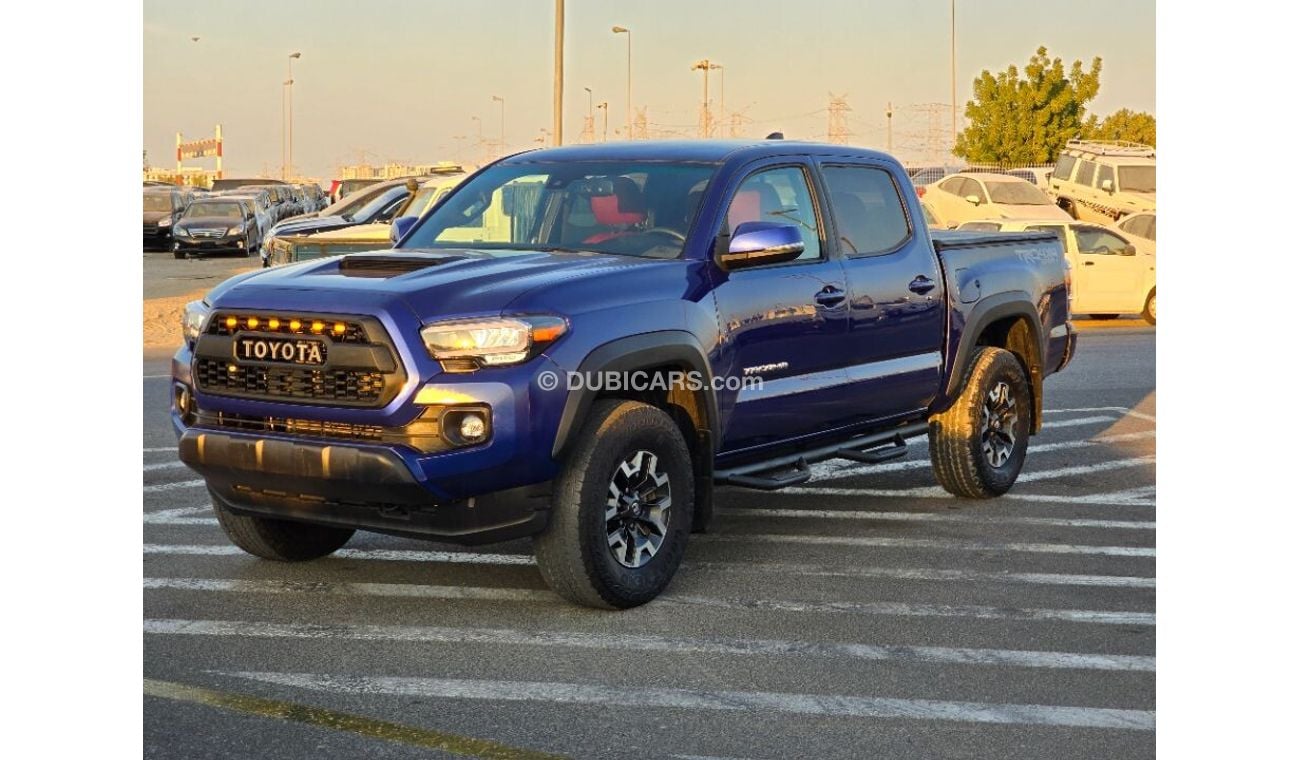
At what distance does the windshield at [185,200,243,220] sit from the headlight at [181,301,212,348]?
35.1 m

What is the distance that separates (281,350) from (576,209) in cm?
182

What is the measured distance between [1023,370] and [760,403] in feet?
9.29

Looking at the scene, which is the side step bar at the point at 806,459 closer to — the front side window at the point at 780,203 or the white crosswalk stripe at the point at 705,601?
the white crosswalk stripe at the point at 705,601

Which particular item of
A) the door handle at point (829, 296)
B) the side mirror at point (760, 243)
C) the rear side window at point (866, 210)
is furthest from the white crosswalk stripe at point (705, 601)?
the rear side window at point (866, 210)

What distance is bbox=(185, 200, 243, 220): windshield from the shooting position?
41.2 m

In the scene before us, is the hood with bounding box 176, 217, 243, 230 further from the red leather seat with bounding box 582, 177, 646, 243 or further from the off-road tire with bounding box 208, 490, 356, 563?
the red leather seat with bounding box 582, 177, 646, 243

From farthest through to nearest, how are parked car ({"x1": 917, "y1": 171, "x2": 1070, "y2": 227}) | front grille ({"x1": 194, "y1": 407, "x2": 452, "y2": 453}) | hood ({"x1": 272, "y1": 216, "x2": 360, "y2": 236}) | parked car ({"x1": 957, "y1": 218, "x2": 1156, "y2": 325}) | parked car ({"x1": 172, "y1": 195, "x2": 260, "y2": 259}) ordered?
1. parked car ({"x1": 172, "y1": 195, "x2": 260, "y2": 259})
2. parked car ({"x1": 917, "y1": 171, "x2": 1070, "y2": 227})
3. parked car ({"x1": 957, "y1": 218, "x2": 1156, "y2": 325})
4. hood ({"x1": 272, "y1": 216, "x2": 360, "y2": 236})
5. front grille ({"x1": 194, "y1": 407, "x2": 452, "y2": 453})

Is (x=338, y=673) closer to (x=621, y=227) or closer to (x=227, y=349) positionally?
(x=227, y=349)

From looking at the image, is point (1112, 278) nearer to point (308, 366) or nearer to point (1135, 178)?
point (1135, 178)

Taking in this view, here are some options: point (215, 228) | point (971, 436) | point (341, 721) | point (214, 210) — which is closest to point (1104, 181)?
point (215, 228)

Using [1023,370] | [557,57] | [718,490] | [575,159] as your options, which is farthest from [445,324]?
[557,57]

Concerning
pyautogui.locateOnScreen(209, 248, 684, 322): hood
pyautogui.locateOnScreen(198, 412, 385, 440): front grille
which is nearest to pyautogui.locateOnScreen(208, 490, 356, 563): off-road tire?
pyautogui.locateOnScreen(198, 412, 385, 440): front grille

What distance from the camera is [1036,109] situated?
6488cm

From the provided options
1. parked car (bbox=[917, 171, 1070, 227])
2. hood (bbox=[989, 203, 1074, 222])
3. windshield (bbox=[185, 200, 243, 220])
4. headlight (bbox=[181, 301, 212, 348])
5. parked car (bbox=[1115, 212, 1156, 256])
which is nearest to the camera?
headlight (bbox=[181, 301, 212, 348])
